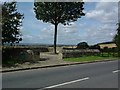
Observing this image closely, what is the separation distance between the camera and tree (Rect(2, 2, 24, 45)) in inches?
1029

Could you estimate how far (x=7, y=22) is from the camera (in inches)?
1033

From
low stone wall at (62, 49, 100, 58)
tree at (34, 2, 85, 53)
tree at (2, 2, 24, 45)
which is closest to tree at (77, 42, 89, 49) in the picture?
low stone wall at (62, 49, 100, 58)

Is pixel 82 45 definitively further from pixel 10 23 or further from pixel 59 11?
pixel 10 23

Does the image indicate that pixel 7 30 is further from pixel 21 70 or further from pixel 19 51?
pixel 21 70

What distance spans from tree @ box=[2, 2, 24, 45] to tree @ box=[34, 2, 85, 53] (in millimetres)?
14903

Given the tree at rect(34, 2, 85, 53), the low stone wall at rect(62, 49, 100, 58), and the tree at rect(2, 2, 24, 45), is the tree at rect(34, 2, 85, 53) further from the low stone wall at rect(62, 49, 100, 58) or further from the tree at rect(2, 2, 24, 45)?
the tree at rect(2, 2, 24, 45)

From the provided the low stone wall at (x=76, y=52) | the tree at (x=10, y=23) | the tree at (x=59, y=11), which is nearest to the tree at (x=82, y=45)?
the low stone wall at (x=76, y=52)

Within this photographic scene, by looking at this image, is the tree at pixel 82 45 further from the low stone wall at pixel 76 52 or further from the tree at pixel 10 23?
the tree at pixel 10 23

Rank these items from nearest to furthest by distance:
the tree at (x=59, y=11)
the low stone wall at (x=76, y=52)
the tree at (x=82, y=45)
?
1. the low stone wall at (x=76, y=52)
2. the tree at (x=59, y=11)
3. the tree at (x=82, y=45)

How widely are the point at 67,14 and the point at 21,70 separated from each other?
22.9m

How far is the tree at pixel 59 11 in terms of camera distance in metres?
42.4

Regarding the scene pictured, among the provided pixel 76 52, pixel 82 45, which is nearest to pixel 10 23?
pixel 76 52

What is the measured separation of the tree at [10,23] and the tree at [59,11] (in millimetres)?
14903

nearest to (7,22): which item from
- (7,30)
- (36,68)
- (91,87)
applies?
(7,30)
